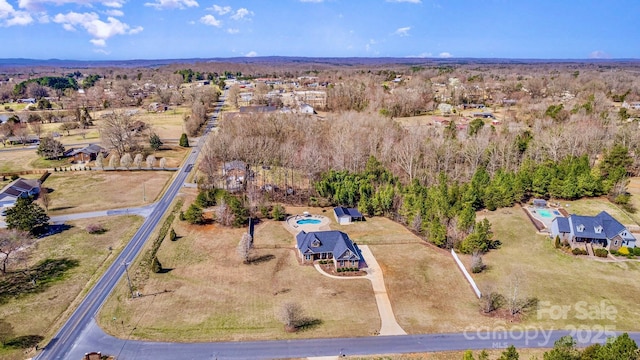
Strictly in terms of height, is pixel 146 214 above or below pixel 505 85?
below

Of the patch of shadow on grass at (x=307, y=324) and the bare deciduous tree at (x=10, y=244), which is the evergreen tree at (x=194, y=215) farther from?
the patch of shadow on grass at (x=307, y=324)

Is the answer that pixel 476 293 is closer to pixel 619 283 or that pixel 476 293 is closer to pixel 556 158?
pixel 619 283

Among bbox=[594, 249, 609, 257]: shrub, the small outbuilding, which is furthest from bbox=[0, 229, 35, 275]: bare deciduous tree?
bbox=[594, 249, 609, 257]: shrub

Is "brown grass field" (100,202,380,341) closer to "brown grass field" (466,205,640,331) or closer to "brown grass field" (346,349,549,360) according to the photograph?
"brown grass field" (346,349,549,360)

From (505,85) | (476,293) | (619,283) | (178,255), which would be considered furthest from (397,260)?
(505,85)

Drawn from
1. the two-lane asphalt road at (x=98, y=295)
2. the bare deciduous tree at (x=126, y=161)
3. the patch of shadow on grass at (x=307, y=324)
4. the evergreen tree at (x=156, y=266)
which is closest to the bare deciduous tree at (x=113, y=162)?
the bare deciduous tree at (x=126, y=161)
